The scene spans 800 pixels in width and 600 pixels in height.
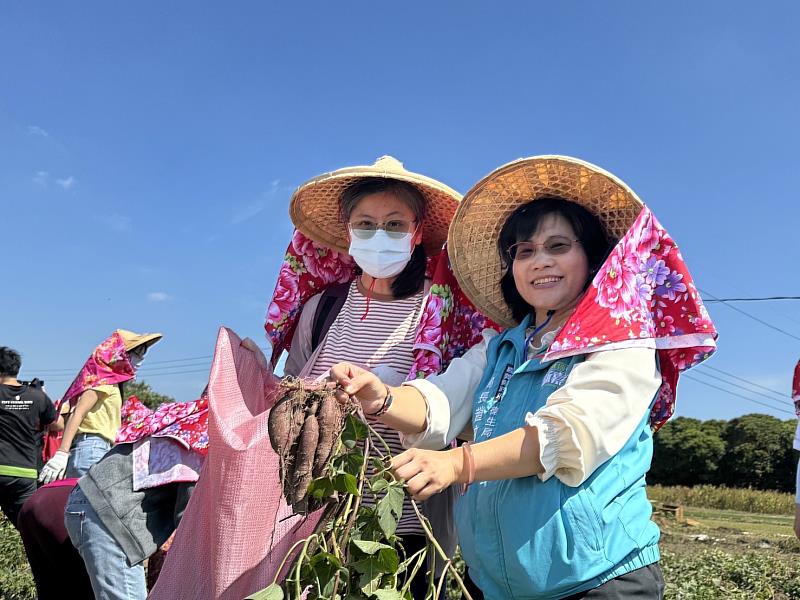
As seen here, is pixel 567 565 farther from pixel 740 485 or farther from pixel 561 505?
pixel 740 485

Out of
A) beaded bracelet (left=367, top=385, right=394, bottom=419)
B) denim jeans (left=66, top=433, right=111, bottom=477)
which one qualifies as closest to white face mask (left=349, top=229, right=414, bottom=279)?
beaded bracelet (left=367, top=385, right=394, bottom=419)

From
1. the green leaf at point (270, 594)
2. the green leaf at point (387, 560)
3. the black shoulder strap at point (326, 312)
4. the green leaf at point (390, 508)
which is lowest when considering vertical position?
the green leaf at point (270, 594)

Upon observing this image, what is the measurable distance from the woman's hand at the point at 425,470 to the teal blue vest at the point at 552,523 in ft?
0.82

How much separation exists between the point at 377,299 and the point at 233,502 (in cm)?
91

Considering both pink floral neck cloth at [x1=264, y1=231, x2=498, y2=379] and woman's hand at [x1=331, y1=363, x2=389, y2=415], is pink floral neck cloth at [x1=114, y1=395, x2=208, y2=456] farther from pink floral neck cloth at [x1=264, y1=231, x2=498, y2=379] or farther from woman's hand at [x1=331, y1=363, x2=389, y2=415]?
woman's hand at [x1=331, y1=363, x2=389, y2=415]

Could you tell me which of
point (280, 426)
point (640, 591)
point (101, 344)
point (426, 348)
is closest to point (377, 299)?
point (426, 348)

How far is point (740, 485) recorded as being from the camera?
33531 mm

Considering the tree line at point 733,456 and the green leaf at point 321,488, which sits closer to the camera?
the green leaf at point 321,488

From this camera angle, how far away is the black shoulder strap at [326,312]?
9.00ft

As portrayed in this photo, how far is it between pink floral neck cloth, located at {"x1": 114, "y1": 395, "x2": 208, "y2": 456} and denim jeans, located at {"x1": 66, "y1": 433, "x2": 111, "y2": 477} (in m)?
3.24

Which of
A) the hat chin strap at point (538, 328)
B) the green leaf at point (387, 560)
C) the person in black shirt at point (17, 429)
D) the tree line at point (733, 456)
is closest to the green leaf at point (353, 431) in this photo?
the green leaf at point (387, 560)

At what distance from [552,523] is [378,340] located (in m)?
1.02

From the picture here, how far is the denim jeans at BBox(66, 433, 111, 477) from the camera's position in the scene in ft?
18.5

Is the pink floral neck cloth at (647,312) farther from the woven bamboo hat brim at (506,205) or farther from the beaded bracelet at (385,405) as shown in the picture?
the beaded bracelet at (385,405)
